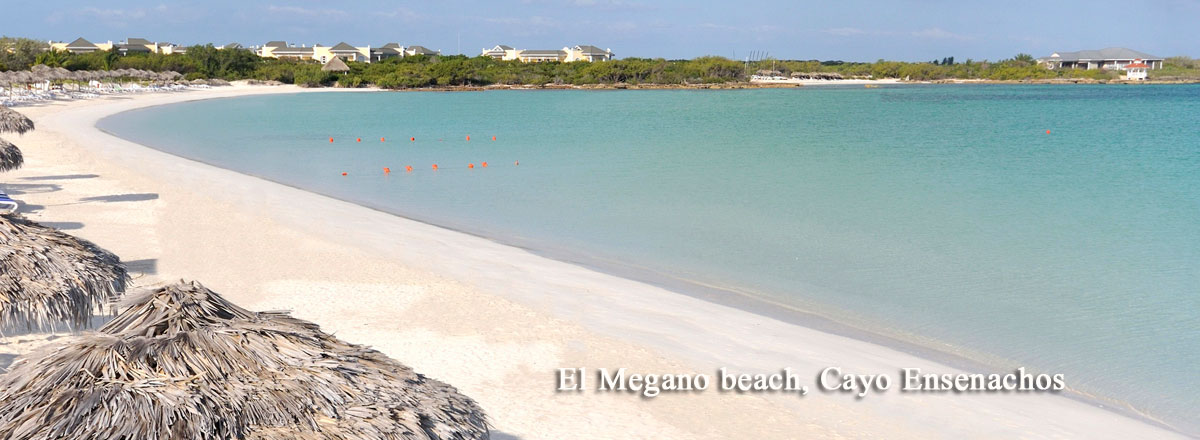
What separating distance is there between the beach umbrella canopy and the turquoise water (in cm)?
630

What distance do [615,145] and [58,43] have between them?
97507 millimetres

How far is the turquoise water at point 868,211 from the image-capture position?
344 inches

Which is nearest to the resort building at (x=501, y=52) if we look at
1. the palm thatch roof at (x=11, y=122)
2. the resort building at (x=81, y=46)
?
the resort building at (x=81, y=46)

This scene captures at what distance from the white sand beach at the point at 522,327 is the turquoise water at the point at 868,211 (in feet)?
3.83

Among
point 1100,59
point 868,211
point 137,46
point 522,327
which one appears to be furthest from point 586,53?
point 522,327

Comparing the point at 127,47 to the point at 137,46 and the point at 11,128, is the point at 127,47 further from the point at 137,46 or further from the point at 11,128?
the point at 11,128

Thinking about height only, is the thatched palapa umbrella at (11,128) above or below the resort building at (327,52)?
below

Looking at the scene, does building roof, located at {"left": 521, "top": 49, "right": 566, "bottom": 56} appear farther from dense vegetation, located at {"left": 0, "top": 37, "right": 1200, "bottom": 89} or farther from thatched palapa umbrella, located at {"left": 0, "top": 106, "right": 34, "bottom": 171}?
thatched palapa umbrella, located at {"left": 0, "top": 106, "right": 34, "bottom": 171}

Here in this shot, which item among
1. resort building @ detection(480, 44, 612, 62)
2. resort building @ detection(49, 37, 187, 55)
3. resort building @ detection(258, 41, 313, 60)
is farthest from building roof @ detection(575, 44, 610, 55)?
resort building @ detection(49, 37, 187, 55)

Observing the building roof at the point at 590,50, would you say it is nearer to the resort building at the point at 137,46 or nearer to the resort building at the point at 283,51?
the resort building at the point at 283,51

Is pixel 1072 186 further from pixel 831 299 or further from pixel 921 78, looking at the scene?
pixel 921 78

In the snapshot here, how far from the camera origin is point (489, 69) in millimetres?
100188

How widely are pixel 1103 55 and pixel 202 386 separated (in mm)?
151274

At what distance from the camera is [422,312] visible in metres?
8.02
